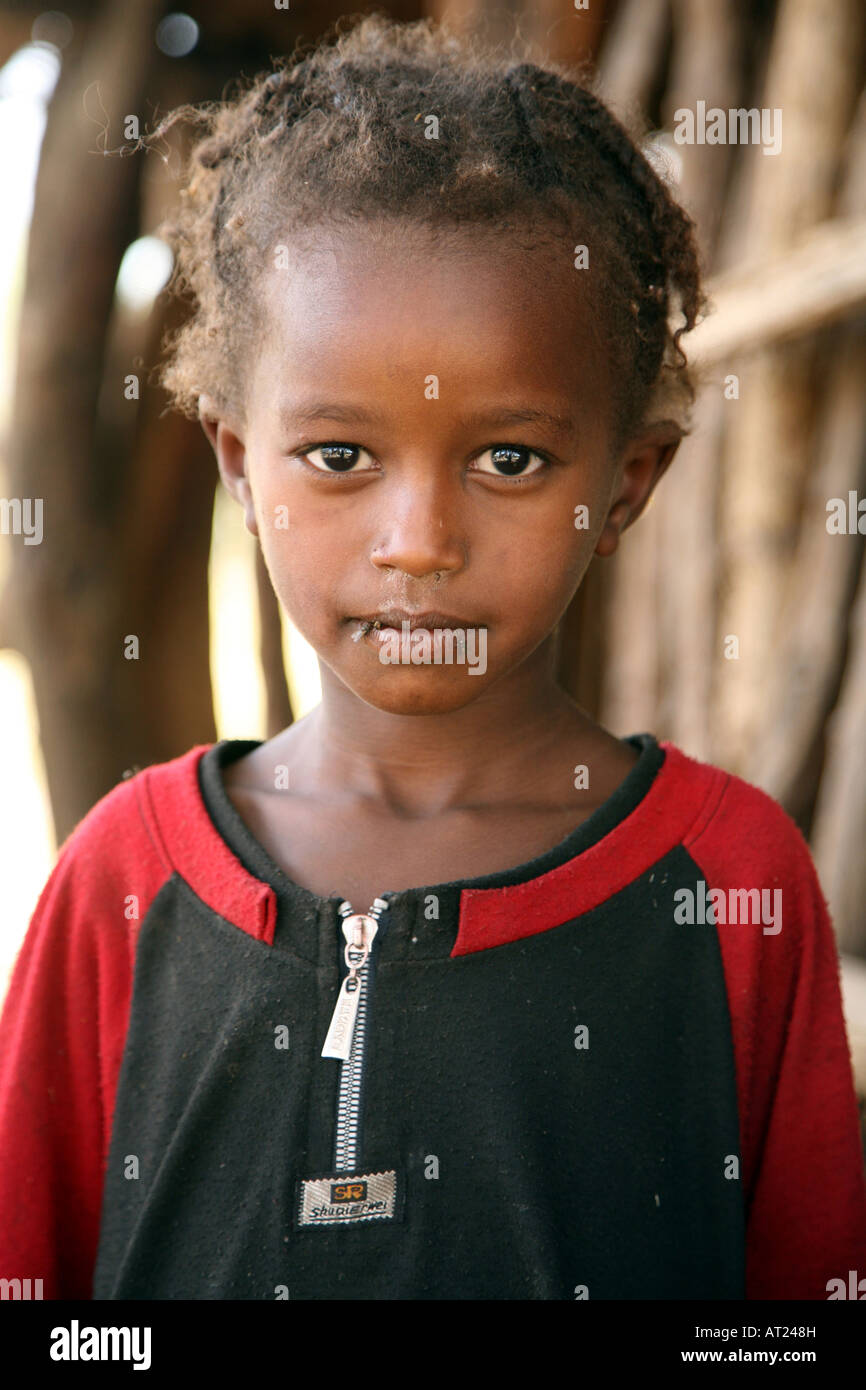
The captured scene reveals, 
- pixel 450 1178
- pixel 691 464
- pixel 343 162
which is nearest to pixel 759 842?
pixel 450 1178

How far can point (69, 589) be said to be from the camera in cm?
297

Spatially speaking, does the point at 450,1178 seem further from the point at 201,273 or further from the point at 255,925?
the point at 201,273

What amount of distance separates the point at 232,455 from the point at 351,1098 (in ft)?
2.37

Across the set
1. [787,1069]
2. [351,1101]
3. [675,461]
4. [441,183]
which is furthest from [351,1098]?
[675,461]

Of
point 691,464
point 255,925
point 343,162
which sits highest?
point 691,464

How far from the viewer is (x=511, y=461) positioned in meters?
1.14

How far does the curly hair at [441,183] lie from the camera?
1.16m

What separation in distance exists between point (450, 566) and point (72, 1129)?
0.80 metres

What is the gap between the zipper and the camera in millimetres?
1191

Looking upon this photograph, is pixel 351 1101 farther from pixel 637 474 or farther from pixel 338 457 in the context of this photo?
pixel 637 474

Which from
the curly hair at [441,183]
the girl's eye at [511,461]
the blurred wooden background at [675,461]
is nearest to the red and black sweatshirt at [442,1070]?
the girl's eye at [511,461]

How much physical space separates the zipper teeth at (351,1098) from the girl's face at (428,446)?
1.02 ft

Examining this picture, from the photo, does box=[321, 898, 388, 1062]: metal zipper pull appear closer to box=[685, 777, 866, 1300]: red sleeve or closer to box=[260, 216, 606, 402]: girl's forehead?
box=[685, 777, 866, 1300]: red sleeve

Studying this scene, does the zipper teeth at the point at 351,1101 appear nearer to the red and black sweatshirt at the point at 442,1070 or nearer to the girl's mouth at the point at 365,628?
the red and black sweatshirt at the point at 442,1070
